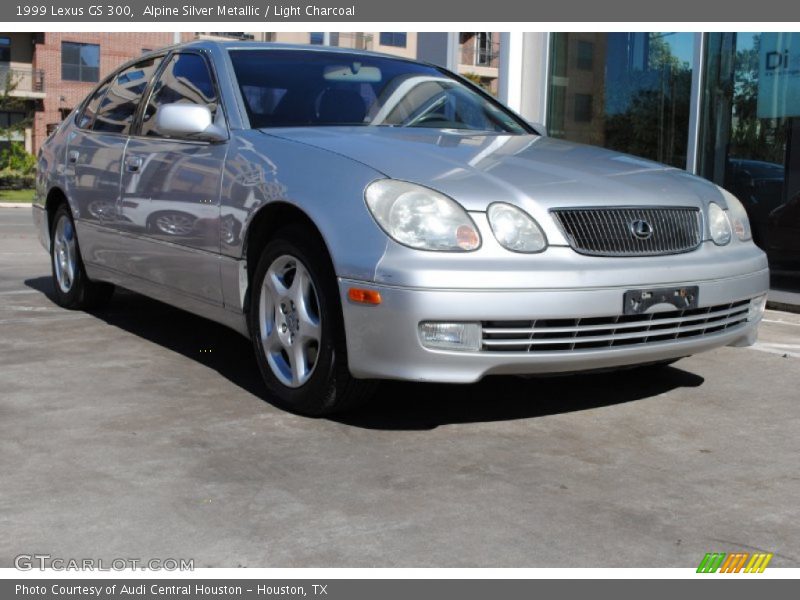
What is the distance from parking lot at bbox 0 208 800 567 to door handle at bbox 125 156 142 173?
939 mm

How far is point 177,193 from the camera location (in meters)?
4.94

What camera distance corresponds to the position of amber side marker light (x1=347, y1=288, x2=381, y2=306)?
12.3 feet

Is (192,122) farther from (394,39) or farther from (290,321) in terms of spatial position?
(394,39)

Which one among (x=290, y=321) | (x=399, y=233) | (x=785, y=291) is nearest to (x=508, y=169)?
(x=399, y=233)

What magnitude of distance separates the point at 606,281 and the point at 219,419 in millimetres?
1584

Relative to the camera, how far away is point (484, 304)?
12.1 ft

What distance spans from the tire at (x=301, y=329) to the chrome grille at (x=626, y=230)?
Answer: 2.98ft

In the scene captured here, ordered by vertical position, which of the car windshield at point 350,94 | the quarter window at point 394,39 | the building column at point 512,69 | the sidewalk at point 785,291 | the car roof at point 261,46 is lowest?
the sidewalk at point 785,291

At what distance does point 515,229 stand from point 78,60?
49934 mm

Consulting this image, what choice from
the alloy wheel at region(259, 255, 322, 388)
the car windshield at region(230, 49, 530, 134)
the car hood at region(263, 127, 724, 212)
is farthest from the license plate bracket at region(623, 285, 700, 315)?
the car windshield at region(230, 49, 530, 134)

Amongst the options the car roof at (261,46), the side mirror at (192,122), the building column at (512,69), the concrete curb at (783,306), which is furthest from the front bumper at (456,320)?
the building column at (512,69)

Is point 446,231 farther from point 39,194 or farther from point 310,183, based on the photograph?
point 39,194

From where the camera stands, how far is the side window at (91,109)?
6.43m

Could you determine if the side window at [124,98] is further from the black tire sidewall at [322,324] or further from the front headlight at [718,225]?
the front headlight at [718,225]
